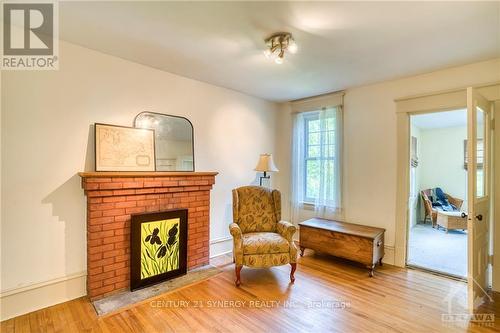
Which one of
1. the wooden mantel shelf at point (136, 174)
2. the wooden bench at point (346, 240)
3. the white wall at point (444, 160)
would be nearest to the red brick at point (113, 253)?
the wooden mantel shelf at point (136, 174)

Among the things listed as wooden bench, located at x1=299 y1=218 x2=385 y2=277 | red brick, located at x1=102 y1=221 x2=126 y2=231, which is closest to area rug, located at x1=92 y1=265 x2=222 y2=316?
red brick, located at x1=102 y1=221 x2=126 y2=231

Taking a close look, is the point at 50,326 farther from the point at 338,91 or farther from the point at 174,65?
the point at 338,91

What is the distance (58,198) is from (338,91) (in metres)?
3.66

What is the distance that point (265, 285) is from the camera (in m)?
2.60

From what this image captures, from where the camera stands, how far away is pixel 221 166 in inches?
138

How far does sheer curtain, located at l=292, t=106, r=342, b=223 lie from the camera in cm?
362

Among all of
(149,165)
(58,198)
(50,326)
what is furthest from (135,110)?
(50,326)

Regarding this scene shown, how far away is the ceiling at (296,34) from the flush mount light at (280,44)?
0.20 ft

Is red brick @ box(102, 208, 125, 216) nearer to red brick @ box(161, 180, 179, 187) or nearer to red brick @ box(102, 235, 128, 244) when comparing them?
red brick @ box(102, 235, 128, 244)

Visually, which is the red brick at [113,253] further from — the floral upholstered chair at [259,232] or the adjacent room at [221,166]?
the floral upholstered chair at [259,232]

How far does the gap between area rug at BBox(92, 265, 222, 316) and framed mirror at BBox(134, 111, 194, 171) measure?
126 cm

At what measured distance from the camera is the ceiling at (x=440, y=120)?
4.59 m

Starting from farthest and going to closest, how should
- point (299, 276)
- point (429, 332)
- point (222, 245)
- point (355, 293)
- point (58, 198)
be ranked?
1. point (222, 245)
2. point (299, 276)
3. point (355, 293)
4. point (58, 198)
5. point (429, 332)

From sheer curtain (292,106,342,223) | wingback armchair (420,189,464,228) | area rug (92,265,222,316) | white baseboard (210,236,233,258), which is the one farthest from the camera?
wingback armchair (420,189,464,228)
